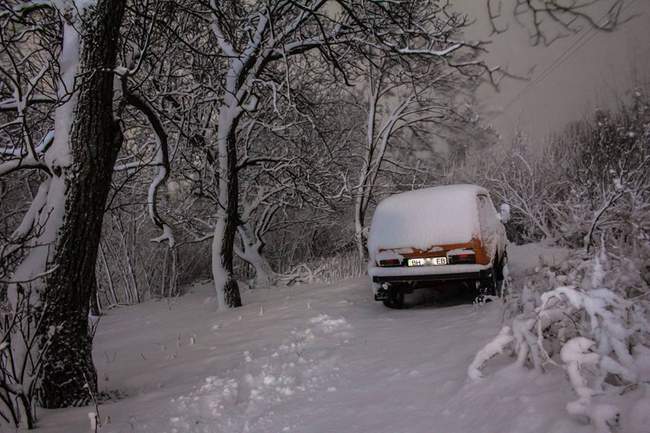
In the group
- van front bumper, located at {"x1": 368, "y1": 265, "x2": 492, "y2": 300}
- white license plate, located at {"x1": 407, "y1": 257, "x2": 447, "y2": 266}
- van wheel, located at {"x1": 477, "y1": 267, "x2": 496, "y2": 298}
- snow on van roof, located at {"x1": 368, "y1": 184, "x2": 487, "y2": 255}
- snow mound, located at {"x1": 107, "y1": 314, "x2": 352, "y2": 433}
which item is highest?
snow on van roof, located at {"x1": 368, "y1": 184, "x2": 487, "y2": 255}

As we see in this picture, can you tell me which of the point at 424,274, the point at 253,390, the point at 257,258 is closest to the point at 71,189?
the point at 253,390

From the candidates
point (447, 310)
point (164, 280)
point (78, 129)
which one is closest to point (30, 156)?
point (78, 129)

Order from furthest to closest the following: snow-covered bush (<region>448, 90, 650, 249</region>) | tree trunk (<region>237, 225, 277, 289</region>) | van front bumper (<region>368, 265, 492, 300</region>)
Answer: tree trunk (<region>237, 225, 277, 289</region>), snow-covered bush (<region>448, 90, 650, 249</region>), van front bumper (<region>368, 265, 492, 300</region>)

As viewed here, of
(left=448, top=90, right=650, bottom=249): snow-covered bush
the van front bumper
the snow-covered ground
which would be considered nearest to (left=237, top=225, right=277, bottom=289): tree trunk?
(left=448, top=90, right=650, bottom=249): snow-covered bush

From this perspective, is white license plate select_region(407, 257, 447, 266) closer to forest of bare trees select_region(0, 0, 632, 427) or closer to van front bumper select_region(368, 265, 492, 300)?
van front bumper select_region(368, 265, 492, 300)

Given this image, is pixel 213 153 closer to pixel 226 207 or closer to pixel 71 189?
pixel 226 207

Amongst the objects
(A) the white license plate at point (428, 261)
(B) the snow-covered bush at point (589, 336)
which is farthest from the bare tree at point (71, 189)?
(A) the white license plate at point (428, 261)

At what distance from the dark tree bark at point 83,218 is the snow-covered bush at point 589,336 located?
370 centimetres

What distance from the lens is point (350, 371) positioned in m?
4.54

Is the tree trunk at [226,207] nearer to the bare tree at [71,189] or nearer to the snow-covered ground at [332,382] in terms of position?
the snow-covered ground at [332,382]

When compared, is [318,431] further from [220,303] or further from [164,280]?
[164,280]

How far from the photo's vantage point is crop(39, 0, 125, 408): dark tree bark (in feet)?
14.4

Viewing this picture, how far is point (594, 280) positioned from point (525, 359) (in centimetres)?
71

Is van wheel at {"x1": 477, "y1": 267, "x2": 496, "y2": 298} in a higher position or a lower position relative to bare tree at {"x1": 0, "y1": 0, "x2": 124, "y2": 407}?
lower
